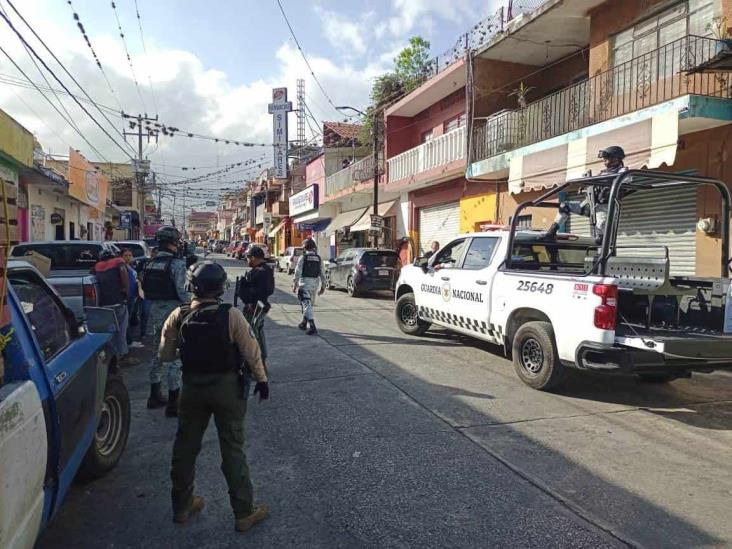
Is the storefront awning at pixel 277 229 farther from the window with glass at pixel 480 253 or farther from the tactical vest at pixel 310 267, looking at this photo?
the window with glass at pixel 480 253

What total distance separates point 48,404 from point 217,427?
89cm

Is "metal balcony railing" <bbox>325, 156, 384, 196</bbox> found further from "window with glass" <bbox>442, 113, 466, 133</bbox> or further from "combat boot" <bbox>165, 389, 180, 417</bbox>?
"combat boot" <bbox>165, 389, 180, 417</bbox>

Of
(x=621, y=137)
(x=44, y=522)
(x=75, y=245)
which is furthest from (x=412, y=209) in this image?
(x=44, y=522)

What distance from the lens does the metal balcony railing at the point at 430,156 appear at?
16688 mm

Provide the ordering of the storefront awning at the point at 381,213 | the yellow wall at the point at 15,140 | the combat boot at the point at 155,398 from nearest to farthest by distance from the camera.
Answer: the combat boot at the point at 155,398
the yellow wall at the point at 15,140
the storefront awning at the point at 381,213

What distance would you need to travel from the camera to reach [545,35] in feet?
45.1

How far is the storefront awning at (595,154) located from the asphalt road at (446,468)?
162 inches

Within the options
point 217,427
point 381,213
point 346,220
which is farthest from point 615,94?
point 346,220

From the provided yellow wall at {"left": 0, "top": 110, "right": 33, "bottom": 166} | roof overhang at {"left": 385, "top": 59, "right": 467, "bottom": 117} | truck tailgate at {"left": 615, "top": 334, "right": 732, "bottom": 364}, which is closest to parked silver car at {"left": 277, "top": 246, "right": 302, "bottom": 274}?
roof overhang at {"left": 385, "top": 59, "right": 467, "bottom": 117}

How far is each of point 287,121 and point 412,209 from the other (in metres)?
23.0

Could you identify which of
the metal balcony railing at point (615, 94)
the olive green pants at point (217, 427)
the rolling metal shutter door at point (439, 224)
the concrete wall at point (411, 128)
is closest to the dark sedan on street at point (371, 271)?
the rolling metal shutter door at point (439, 224)

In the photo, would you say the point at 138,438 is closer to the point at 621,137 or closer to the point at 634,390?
the point at 634,390

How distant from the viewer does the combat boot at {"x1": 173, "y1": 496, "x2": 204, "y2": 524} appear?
3146 millimetres

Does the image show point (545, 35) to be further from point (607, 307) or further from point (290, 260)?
point (290, 260)
